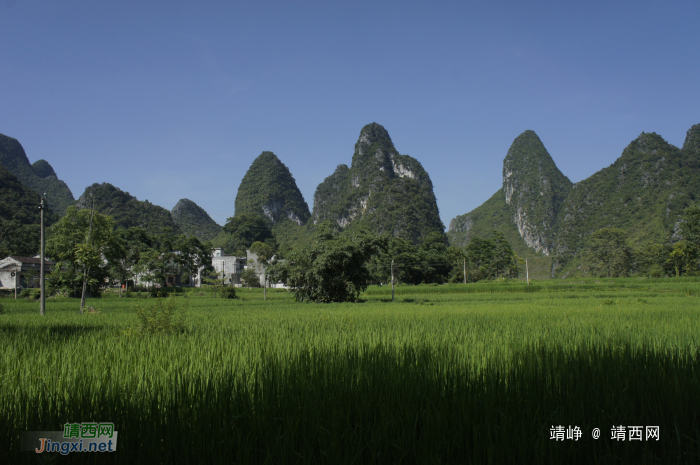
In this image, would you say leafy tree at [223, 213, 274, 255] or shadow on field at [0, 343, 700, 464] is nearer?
shadow on field at [0, 343, 700, 464]

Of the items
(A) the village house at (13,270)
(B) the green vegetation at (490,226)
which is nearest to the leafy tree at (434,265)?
(A) the village house at (13,270)

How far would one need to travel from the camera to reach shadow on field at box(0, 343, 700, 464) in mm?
1862

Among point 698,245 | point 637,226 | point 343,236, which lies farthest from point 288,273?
point 637,226

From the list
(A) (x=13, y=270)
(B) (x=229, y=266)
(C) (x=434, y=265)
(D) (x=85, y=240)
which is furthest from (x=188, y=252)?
(C) (x=434, y=265)

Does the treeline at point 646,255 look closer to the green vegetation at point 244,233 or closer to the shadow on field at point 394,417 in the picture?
the shadow on field at point 394,417

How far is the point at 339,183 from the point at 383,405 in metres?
114

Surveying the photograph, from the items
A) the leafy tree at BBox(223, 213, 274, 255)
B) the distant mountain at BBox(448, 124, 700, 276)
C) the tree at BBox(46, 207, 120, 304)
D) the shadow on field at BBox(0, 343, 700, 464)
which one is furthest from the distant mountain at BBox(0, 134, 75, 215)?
Result: the distant mountain at BBox(448, 124, 700, 276)

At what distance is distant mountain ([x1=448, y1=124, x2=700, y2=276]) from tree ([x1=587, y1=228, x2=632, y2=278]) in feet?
40.8

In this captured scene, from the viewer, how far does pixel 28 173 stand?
109 metres

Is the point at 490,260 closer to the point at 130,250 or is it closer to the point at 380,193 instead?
the point at 380,193

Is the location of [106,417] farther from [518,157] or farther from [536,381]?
[518,157]

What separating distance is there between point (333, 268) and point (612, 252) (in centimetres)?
5624

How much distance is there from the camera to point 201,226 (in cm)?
11894

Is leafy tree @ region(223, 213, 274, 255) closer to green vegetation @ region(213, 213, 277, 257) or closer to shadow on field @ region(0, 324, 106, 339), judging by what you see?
green vegetation @ region(213, 213, 277, 257)
